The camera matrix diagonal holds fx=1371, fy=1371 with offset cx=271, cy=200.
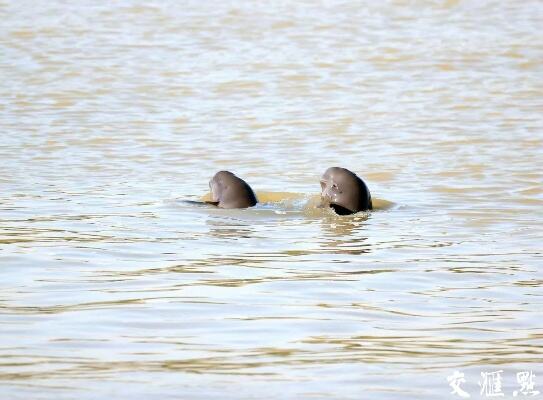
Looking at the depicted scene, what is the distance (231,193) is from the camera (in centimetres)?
1085

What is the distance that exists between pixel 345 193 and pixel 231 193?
2.96ft

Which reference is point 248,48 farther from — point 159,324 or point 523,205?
point 159,324

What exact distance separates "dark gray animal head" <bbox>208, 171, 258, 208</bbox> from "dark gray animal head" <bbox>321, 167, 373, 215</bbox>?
1.97ft

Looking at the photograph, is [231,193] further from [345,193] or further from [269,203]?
[345,193]

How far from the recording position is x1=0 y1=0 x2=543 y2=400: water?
5.77m

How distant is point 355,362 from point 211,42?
16.2 metres

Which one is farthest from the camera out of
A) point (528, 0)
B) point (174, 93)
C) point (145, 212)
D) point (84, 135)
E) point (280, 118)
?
point (528, 0)

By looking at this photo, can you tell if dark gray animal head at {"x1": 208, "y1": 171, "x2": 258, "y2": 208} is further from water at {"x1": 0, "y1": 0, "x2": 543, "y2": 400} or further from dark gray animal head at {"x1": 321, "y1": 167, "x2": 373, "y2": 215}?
dark gray animal head at {"x1": 321, "y1": 167, "x2": 373, "y2": 215}

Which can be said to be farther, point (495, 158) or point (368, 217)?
point (495, 158)

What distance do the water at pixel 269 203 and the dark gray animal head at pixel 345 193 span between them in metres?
0.19

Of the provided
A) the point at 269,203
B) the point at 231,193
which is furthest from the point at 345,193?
the point at 231,193

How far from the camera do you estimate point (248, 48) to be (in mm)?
21109

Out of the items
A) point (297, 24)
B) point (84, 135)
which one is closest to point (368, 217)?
point (84, 135)

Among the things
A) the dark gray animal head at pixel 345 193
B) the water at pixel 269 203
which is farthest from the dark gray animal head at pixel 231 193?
the dark gray animal head at pixel 345 193
